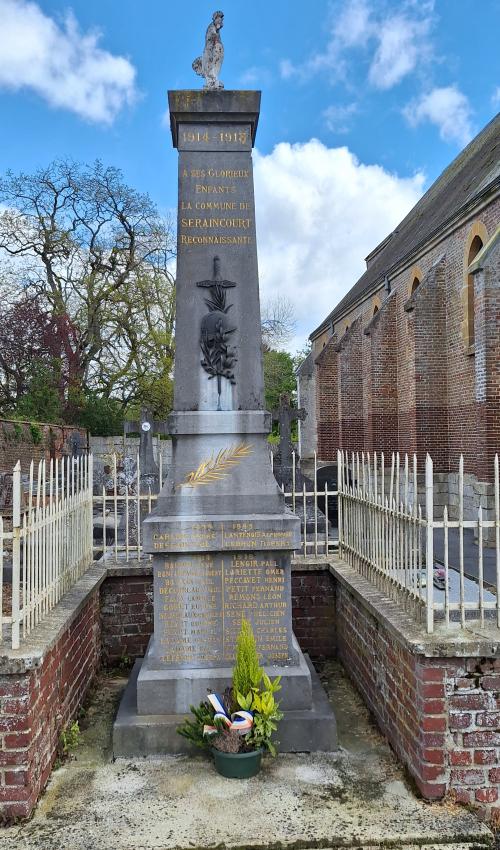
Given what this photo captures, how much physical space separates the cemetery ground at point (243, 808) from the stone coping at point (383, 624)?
89cm

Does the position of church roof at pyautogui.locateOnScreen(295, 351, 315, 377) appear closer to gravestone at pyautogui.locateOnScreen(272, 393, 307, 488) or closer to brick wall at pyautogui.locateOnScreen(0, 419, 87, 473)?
brick wall at pyautogui.locateOnScreen(0, 419, 87, 473)

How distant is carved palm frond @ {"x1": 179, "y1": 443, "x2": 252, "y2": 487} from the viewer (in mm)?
5043

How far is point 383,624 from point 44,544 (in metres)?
2.51

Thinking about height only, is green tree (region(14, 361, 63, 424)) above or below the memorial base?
above

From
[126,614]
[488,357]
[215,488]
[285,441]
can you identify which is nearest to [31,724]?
[215,488]

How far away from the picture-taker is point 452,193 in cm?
1831

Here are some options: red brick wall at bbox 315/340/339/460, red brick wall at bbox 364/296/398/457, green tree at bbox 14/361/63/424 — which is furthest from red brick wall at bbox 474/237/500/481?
green tree at bbox 14/361/63/424

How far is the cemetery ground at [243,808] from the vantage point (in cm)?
346

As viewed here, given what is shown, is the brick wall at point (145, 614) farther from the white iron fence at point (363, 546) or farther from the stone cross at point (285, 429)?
the stone cross at point (285, 429)

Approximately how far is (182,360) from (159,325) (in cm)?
2286

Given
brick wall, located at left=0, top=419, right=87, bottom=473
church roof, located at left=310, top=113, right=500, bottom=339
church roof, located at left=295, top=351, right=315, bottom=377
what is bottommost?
brick wall, located at left=0, top=419, right=87, bottom=473

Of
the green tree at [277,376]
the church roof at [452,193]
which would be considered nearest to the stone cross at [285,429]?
the church roof at [452,193]

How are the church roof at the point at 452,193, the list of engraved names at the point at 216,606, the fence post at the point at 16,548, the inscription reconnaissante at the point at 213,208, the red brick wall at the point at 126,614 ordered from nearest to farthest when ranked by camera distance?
1. the fence post at the point at 16,548
2. the list of engraved names at the point at 216,606
3. the inscription reconnaissante at the point at 213,208
4. the red brick wall at the point at 126,614
5. the church roof at the point at 452,193

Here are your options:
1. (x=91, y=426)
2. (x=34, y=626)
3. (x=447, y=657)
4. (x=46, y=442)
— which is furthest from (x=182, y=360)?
(x=91, y=426)
